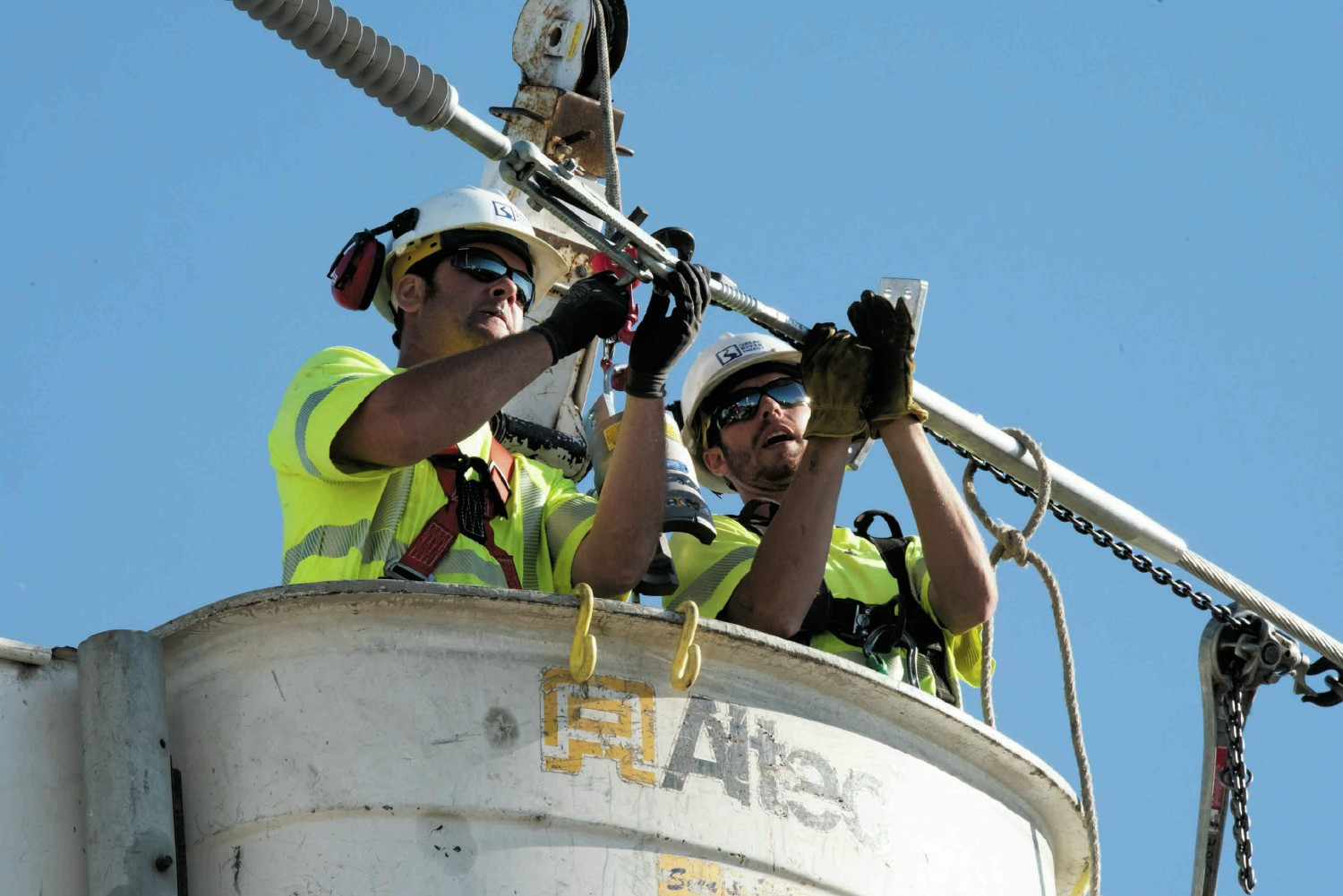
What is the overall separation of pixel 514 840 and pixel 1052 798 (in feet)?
4.86

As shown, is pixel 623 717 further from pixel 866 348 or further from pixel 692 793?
pixel 866 348

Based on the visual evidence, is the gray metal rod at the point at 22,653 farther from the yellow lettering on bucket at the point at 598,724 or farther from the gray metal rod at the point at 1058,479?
the gray metal rod at the point at 1058,479

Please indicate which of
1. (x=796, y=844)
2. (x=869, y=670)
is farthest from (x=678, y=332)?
(x=796, y=844)

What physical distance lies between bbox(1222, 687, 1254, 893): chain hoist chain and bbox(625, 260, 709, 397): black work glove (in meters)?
2.12

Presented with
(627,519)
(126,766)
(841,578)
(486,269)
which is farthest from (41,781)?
(841,578)

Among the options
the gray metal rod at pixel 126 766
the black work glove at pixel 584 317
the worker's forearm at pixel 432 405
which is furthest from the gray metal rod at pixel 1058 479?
the gray metal rod at pixel 126 766

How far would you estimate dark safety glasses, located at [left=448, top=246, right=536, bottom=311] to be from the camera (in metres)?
6.26

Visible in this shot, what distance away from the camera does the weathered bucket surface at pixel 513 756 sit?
14.0 ft

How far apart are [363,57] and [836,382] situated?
1.72 metres

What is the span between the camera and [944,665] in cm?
621

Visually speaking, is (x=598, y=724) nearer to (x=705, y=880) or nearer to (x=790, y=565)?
(x=705, y=880)

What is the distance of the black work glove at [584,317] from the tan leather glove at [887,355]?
0.76m

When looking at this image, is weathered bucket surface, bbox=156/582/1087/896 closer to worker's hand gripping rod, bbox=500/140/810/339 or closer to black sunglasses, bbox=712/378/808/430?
worker's hand gripping rod, bbox=500/140/810/339

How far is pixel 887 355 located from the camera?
6.07 meters
